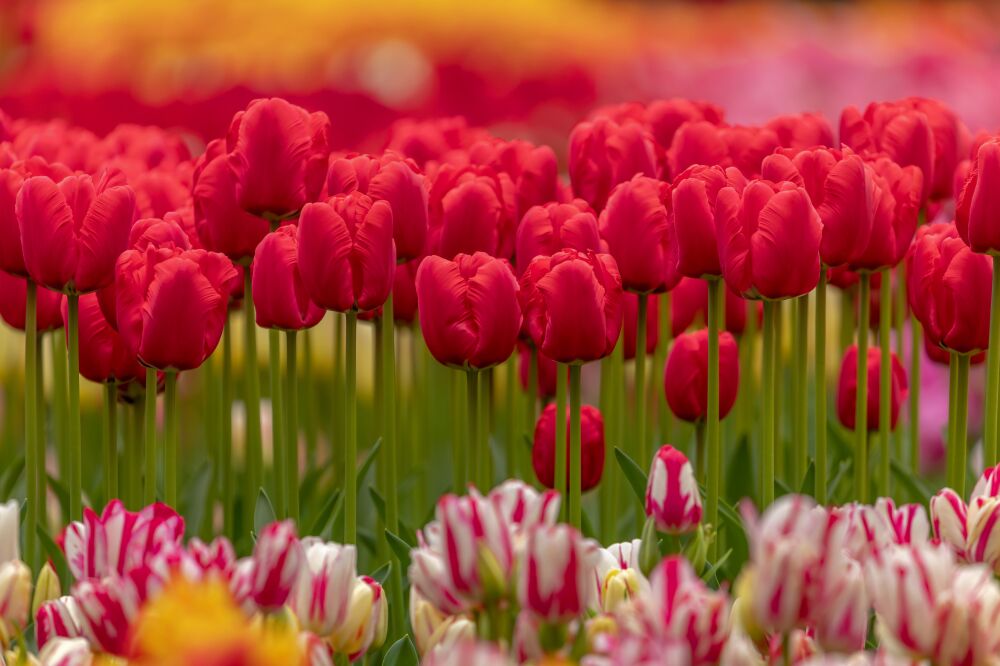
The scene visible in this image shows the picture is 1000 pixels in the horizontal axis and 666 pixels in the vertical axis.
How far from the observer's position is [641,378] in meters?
2.01

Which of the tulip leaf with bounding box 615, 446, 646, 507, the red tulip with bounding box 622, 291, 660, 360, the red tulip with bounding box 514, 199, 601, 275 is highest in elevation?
the red tulip with bounding box 514, 199, 601, 275

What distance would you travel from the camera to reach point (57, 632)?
1.34m

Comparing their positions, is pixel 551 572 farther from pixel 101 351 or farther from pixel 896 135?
pixel 896 135

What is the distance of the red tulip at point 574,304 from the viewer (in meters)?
1.65

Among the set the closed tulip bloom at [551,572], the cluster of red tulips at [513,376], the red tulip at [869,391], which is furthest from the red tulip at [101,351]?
the red tulip at [869,391]

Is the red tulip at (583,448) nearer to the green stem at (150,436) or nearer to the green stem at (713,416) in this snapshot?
the green stem at (713,416)

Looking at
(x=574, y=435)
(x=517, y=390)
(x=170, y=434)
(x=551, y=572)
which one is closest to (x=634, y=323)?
(x=574, y=435)

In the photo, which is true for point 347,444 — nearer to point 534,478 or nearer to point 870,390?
point 534,478

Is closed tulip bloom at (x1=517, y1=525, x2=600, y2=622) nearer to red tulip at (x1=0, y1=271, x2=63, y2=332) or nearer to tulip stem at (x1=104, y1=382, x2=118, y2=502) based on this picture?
tulip stem at (x1=104, y1=382, x2=118, y2=502)

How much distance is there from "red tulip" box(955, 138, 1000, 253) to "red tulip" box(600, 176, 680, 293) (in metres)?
0.33

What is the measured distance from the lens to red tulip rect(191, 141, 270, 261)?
1.92 metres

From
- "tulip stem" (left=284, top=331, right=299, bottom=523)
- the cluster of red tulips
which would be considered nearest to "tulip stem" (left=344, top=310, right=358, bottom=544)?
the cluster of red tulips

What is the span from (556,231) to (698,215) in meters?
0.22

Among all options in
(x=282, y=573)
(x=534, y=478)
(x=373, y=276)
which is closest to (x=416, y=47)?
(x=534, y=478)
